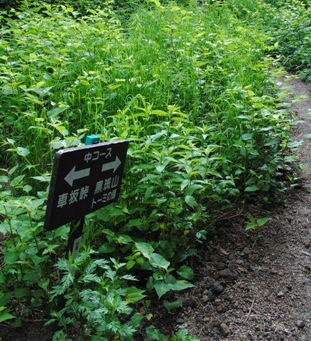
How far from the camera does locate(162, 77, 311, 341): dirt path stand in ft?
7.12

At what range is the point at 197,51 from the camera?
4.88 m

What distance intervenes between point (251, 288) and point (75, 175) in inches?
49.8

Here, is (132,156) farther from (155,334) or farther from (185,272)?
(155,334)

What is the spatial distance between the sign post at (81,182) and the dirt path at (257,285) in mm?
745

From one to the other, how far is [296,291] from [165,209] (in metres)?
0.86

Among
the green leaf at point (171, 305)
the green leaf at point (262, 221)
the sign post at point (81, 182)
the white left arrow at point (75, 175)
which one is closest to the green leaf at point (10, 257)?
the sign post at point (81, 182)

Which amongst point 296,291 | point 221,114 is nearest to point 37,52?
point 221,114

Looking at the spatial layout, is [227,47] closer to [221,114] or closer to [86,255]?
[221,114]

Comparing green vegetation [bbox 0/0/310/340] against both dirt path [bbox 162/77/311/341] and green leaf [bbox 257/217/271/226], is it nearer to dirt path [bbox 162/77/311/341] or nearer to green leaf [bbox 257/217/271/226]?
green leaf [bbox 257/217/271/226]

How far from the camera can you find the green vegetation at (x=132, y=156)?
1956mm

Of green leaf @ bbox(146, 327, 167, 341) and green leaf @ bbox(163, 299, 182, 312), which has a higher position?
green leaf @ bbox(146, 327, 167, 341)

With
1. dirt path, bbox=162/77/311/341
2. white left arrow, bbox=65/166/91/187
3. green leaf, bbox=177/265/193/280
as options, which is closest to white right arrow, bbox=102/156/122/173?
white left arrow, bbox=65/166/91/187

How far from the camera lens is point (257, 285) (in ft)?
7.98

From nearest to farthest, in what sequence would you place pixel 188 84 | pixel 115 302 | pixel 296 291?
pixel 115 302
pixel 296 291
pixel 188 84
